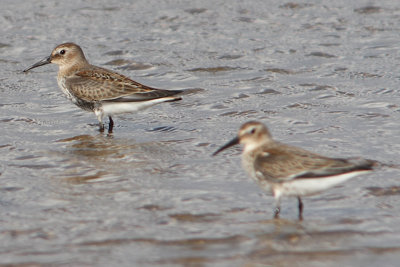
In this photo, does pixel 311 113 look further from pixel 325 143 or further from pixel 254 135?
pixel 254 135

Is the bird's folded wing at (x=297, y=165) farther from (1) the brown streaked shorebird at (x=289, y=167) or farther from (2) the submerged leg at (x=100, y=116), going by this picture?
(2) the submerged leg at (x=100, y=116)

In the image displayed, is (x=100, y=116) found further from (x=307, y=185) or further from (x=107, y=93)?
(x=307, y=185)

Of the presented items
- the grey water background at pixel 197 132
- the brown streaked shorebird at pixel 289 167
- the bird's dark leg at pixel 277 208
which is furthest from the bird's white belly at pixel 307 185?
the grey water background at pixel 197 132

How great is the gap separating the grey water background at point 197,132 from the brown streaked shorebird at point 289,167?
42 centimetres

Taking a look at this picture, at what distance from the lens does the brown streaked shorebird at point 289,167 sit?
842 centimetres

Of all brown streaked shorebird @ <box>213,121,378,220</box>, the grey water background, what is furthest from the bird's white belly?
the grey water background

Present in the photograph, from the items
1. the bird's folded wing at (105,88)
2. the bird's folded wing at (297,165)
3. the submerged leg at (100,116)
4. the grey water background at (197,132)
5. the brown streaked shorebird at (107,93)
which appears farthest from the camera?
the submerged leg at (100,116)

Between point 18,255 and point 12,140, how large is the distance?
4710mm

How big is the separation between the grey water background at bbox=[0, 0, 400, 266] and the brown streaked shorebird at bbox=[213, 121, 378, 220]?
42cm

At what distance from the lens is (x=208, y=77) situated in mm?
15883

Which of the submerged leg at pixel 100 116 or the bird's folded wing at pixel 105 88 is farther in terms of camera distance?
the submerged leg at pixel 100 116

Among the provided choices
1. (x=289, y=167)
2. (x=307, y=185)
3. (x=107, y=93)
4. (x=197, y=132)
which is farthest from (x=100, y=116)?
(x=307, y=185)

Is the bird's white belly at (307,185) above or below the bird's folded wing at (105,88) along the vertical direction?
below

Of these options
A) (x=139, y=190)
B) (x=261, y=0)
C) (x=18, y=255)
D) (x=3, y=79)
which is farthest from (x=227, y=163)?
(x=261, y=0)
